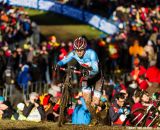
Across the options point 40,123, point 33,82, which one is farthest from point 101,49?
point 40,123

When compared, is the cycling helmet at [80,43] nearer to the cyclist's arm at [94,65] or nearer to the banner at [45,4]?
the cyclist's arm at [94,65]

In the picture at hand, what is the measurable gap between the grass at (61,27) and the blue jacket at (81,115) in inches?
861

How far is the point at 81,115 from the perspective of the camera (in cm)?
1537

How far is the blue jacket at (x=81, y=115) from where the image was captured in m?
15.2

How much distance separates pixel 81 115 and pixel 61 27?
2706 cm

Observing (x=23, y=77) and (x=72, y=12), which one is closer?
(x=23, y=77)

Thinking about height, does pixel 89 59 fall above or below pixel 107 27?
below

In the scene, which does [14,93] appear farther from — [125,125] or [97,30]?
[97,30]

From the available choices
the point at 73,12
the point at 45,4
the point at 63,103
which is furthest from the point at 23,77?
the point at 73,12

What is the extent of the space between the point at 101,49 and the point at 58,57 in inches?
Result: 116

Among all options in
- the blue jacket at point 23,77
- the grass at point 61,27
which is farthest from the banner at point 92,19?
the blue jacket at point 23,77

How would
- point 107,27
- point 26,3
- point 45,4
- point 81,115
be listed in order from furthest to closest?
point 45,4
point 26,3
point 107,27
point 81,115

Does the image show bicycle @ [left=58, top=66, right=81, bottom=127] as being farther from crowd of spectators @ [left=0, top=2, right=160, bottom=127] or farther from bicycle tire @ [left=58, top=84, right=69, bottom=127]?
crowd of spectators @ [left=0, top=2, right=160, bottom=127]

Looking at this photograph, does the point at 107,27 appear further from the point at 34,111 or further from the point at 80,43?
the point at 80,43
